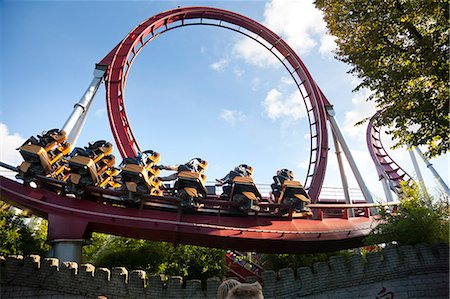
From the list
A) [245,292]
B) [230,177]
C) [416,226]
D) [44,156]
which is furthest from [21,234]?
[416,226]

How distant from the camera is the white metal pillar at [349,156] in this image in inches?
483

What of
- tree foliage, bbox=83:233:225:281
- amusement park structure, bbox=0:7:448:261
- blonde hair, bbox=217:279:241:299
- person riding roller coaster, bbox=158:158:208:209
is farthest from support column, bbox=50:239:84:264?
blonde hair, bbox=217:279:241:299

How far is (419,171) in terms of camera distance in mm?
16766

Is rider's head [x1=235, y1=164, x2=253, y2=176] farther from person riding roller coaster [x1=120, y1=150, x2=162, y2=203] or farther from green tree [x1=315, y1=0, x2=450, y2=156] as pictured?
green tree [x1=315, y1=0, x2=450, y2=156]

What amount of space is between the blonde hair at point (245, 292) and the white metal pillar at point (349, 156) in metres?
11.5

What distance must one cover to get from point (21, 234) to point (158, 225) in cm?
354

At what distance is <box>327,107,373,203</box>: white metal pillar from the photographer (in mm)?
12280

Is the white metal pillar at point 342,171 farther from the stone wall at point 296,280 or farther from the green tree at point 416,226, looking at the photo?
the stone wall at point 296,280

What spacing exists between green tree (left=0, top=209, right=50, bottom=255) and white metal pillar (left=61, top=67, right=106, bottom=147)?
2.38 m

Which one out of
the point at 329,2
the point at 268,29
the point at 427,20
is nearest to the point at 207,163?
the point at 329,2

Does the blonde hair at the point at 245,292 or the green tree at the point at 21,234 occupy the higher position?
the green tree at the point at 21,234

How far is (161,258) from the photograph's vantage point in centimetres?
862

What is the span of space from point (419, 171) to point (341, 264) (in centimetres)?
1205

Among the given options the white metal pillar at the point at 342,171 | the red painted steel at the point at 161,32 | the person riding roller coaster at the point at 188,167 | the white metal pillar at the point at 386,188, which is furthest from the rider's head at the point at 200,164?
the white metal pillar at the point at 386,188
